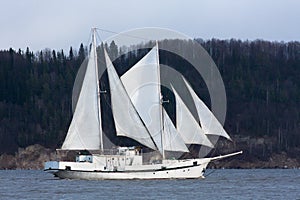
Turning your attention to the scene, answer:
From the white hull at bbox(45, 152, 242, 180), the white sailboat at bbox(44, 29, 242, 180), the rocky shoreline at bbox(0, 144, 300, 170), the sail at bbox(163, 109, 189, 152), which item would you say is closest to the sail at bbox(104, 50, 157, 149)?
the white sailboat at bbox(44, 29, 242, 180)

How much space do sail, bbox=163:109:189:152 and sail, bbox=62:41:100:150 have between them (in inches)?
206

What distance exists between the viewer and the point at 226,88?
570 ft

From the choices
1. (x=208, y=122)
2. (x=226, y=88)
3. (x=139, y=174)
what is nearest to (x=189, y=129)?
(x=208, y=122)

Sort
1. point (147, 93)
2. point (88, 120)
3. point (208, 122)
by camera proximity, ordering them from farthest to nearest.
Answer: point (88, 120), point (147, 93), point (208, 122)

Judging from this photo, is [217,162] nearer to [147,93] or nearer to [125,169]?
[125,169]

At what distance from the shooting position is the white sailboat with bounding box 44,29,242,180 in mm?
67312

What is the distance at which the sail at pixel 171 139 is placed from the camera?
220 ft

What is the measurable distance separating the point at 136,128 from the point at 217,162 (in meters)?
74.0

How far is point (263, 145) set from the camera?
149m

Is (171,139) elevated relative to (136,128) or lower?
lower

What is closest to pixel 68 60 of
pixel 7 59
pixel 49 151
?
pixel 7 59

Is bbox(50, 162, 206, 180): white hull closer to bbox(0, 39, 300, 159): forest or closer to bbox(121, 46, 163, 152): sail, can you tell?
bbox(121, 46, 163, 152): sail

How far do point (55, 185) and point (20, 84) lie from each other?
351 ft

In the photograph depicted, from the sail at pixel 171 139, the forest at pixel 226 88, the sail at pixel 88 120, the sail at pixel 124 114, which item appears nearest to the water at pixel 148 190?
the sail at pixel 171 139
